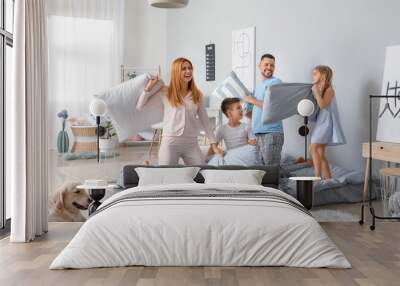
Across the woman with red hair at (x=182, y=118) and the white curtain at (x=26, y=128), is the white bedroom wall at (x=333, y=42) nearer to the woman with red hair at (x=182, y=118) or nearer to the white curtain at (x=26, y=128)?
the woman with red hair at (x=182, y=118)

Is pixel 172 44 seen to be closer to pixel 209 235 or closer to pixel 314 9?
pixel 314 9

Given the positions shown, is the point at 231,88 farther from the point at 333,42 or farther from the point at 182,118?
the point at 182,118

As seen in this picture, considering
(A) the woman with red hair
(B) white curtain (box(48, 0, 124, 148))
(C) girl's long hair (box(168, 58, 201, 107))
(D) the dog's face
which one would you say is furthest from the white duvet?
(B) white curtain (box(48, 0, 124, 148))

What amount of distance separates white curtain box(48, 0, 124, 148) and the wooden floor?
24.3 feet

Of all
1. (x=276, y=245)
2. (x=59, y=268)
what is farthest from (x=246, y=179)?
(x=59, y=268)

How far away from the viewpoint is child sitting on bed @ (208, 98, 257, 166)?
22.2 ft

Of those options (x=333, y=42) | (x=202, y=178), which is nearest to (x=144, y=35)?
(x=333, y=42)

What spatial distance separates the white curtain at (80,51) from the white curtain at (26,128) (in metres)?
6.71

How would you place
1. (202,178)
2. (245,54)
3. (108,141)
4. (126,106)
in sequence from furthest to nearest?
(108,141), (245,54), (126,106), (202,178)

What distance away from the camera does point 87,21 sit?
1188 cm

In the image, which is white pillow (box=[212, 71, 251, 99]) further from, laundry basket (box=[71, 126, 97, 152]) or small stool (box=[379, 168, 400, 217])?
laundry basket (box=[71, 126, 97, 152])

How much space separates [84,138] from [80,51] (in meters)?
1.75

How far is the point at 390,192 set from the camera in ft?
21.6

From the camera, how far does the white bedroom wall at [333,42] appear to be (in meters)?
7.14
